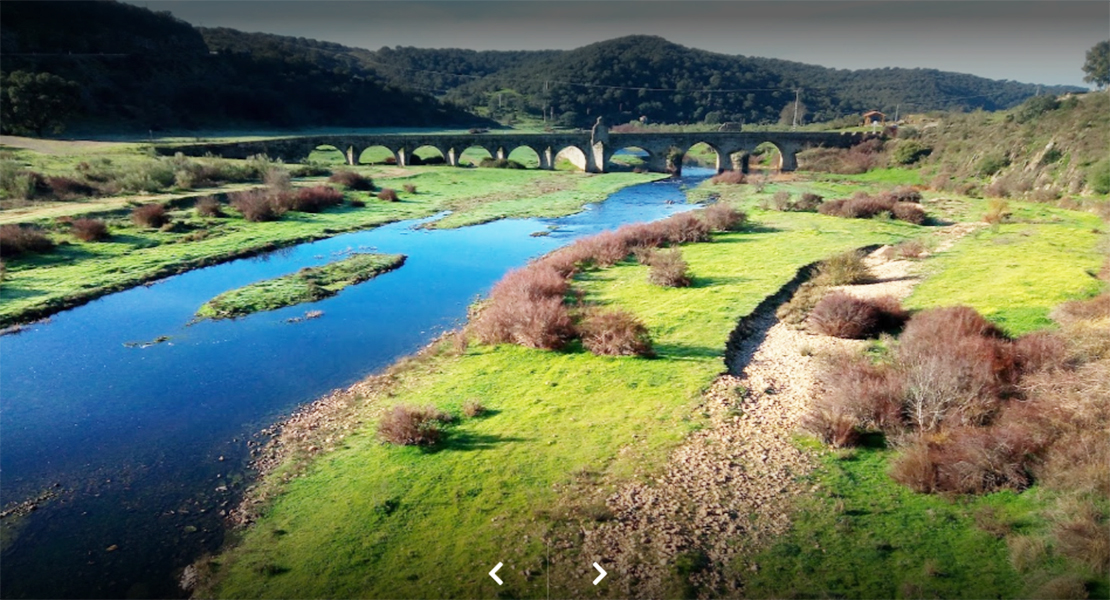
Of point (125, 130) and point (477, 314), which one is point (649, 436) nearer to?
point (477, 314)

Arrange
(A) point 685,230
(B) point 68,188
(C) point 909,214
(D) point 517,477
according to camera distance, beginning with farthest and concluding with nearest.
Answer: (B) point 68,188 → (C) point 909,214 → (A) point 685,230 → (D) point 517,477

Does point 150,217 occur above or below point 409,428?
above

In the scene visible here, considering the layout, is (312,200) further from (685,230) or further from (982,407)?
(982,407)

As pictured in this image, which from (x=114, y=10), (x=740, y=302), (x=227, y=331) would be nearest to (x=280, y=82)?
(x=114, y=10)

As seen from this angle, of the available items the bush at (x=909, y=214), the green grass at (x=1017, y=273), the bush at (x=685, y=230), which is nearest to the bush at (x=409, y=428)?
the green grass at (x=1017, y=273)

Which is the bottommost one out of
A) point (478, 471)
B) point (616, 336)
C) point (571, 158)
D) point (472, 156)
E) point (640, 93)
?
point (478, 471)

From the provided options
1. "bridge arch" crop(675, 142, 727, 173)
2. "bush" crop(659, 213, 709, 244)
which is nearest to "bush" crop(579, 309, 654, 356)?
"bush" crop(659, 213, 709, 244)

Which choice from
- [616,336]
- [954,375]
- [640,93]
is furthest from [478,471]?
[640,93]
